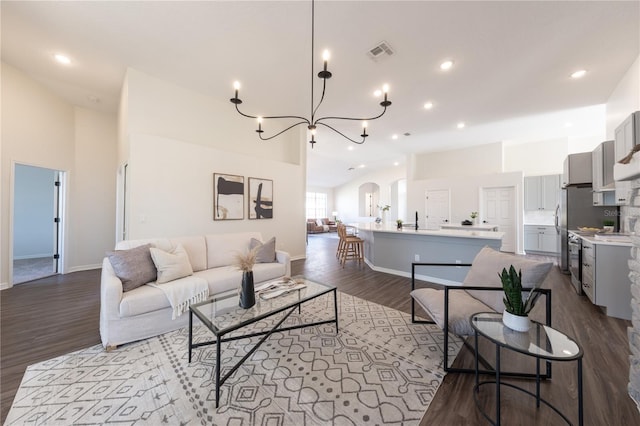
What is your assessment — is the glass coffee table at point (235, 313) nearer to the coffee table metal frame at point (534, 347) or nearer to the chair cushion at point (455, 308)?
Result: the chair cushion at point (455, 308)

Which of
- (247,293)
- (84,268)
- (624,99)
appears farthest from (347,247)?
(84,268)

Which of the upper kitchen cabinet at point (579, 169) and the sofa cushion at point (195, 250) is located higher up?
the upper kitchen cabinet at point (579, 169)

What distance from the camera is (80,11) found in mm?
2477

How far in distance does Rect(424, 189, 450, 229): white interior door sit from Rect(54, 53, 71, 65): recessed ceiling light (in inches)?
352

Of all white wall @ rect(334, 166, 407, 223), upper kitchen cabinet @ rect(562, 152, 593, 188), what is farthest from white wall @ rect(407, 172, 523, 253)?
white wall @ rect(334, 166, 407, 223)

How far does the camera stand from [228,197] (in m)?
4.54

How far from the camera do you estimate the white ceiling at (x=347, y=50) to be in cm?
241

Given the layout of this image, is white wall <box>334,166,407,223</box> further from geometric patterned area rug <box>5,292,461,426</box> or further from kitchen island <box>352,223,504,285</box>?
geometric patterned area rug <box>5,292,461,426</box>

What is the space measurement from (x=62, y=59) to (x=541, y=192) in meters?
10.6

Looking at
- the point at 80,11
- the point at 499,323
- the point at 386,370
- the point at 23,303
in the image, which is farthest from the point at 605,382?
the point at 23,303

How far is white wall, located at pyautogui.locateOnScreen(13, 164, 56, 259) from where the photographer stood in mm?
5582

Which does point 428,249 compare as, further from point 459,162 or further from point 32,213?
point 32,213

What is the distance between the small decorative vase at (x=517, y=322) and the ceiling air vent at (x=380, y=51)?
3.12 metres

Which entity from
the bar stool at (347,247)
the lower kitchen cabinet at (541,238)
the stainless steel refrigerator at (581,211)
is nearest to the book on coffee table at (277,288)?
the bar stool at (347,247)
